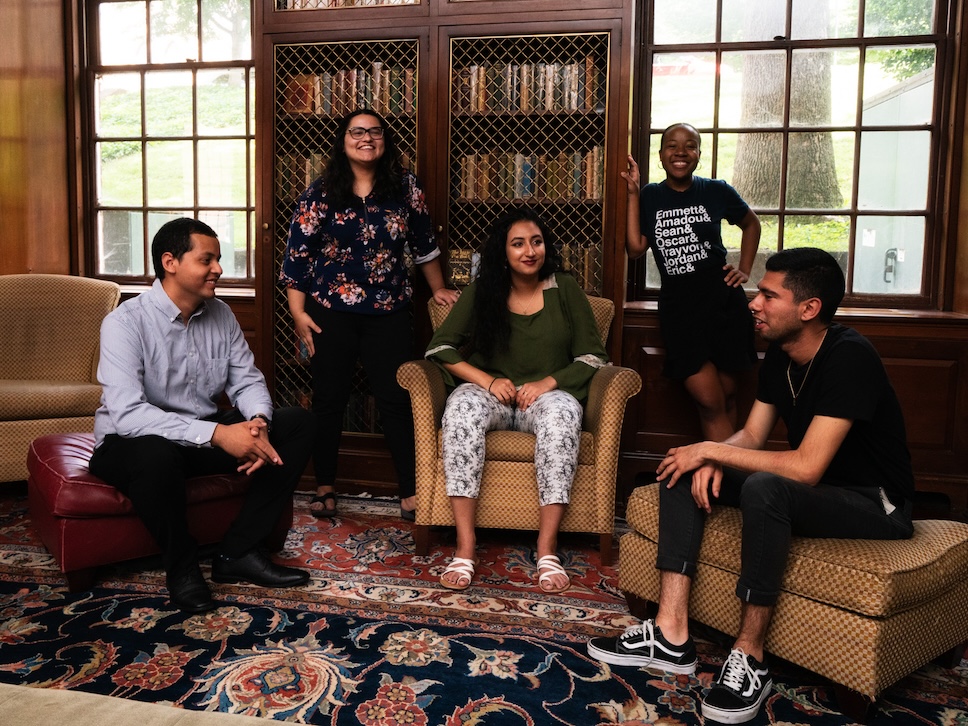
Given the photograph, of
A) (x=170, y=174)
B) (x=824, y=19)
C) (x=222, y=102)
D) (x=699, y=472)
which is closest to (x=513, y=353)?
(x=699, y=472)

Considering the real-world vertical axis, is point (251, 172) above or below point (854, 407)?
above

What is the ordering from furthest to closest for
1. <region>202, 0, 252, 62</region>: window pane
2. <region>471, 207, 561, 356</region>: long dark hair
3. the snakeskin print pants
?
<region>202, 0, 252, 62</region>: window pane
<region>471, 207, 561, 356</region>: long dark hair
the snakeskin print pants

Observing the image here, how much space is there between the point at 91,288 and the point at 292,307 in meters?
1.17

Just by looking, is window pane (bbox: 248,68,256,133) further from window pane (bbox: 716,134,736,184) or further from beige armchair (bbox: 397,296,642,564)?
window pane (bbox: 716,134,736,184)

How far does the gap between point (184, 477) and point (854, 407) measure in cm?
193

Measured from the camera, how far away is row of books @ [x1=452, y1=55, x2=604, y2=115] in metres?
3.83

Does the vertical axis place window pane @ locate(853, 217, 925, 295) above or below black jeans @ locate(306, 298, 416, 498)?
above

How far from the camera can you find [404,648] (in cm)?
233

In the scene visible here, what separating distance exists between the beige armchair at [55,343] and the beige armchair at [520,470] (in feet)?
5.13

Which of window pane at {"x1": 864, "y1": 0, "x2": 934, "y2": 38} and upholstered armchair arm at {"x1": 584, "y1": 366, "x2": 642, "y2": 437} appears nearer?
upholstered armchair arm at {"x1": 584, "y1": 366, "x2": 642, "y2": 437}

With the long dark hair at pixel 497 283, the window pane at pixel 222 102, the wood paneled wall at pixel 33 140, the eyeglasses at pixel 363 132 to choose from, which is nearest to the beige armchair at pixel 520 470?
the long dark hair at pixel 497 283

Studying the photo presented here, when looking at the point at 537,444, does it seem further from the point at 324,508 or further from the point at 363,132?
the point at 363,132

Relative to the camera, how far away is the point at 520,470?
10.2 ft

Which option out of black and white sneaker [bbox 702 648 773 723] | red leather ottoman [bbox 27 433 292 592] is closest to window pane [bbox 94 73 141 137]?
red leather ottoman [bbox 27 433 292 592]
